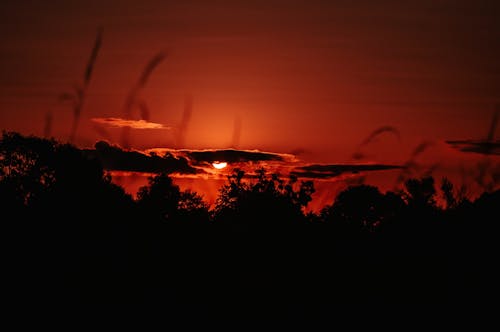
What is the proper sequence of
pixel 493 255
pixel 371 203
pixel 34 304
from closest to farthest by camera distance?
pixel 34 304, pixel 493 255, pixel 371 203

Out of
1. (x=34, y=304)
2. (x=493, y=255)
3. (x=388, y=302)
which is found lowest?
(x=34, y=304)

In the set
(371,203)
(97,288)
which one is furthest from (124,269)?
(371,203)

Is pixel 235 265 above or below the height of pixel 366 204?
below

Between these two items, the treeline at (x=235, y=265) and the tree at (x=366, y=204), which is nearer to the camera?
the treeline at (x=235, y=265)

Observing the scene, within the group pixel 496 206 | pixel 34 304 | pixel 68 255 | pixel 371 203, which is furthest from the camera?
pixel 371 203

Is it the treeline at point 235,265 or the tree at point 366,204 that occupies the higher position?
the tree at point 366,204

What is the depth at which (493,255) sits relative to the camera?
3600 cm

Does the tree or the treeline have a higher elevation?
the tree

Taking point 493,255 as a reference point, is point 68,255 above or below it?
below

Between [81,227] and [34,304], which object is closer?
[34,304]

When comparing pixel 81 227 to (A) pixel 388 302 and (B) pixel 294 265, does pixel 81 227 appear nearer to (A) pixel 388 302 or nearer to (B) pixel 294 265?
(B) pixel 294 265

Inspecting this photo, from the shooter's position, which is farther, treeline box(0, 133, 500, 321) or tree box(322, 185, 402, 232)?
tree box(322, 185, 402, 232)

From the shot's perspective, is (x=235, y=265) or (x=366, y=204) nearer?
(x=235, y=265)

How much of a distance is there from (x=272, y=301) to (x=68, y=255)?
10404 millimetres
